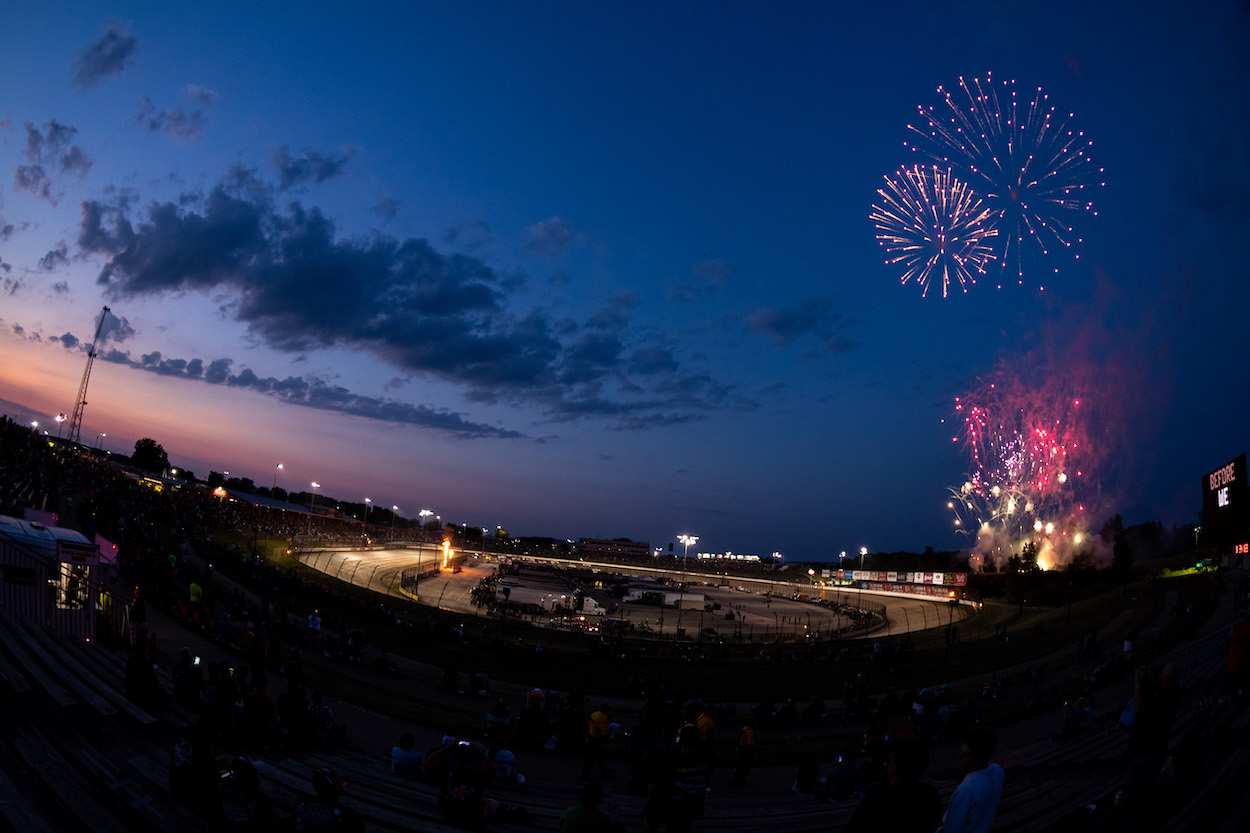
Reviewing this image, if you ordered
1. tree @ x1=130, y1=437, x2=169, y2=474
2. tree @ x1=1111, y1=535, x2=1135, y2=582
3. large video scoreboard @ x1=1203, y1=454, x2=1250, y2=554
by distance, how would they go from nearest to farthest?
large video scoreboard @ x1=1203, y1=454, x2=1250, y2=554 → tree @ x1=1111, y1=535, x2=1135, y2=582 → tree @ x1=130, y1=437, x2=169, y2=474

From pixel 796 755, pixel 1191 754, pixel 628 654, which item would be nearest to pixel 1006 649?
pixel 628 654

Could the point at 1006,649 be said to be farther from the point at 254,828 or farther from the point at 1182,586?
the point at 254,828

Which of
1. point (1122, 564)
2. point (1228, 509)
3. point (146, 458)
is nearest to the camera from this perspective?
Answer: point (1228, 509)

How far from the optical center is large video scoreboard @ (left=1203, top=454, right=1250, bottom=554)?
55.3 metres

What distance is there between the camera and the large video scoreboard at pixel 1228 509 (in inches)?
2178

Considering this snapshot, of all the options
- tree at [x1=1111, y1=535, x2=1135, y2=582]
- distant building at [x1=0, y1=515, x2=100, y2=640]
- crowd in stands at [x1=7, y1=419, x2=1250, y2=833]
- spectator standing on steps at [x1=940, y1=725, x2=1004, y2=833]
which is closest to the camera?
spectator standing on steps at [x1=940, y1=725, x2=1004, y2=833]

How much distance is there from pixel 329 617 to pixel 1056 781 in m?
29.9

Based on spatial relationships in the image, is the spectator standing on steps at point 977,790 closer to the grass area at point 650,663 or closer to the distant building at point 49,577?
the grass area at point 650,663

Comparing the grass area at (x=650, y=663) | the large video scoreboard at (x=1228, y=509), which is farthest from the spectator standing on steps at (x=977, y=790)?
the large video scoreboard at (x=1228, y=509)

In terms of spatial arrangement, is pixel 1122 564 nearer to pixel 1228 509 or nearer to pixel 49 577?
pixel 1228 509

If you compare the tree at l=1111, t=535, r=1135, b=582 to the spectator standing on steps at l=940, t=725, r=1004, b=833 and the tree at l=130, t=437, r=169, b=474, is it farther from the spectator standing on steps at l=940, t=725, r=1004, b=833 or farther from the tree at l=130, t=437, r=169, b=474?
the tree at l=130, t=437, r=169, b=474

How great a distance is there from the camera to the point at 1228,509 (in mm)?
56969

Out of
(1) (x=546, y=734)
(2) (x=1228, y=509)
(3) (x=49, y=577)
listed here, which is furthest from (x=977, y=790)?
(2) (x=1228, y=509)

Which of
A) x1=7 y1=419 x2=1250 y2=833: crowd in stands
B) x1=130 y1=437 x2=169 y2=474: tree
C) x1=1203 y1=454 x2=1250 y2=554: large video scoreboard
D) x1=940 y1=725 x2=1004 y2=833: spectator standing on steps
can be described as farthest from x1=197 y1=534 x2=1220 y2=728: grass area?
x1=130 y1=437 x2=169 y2=474: tree
